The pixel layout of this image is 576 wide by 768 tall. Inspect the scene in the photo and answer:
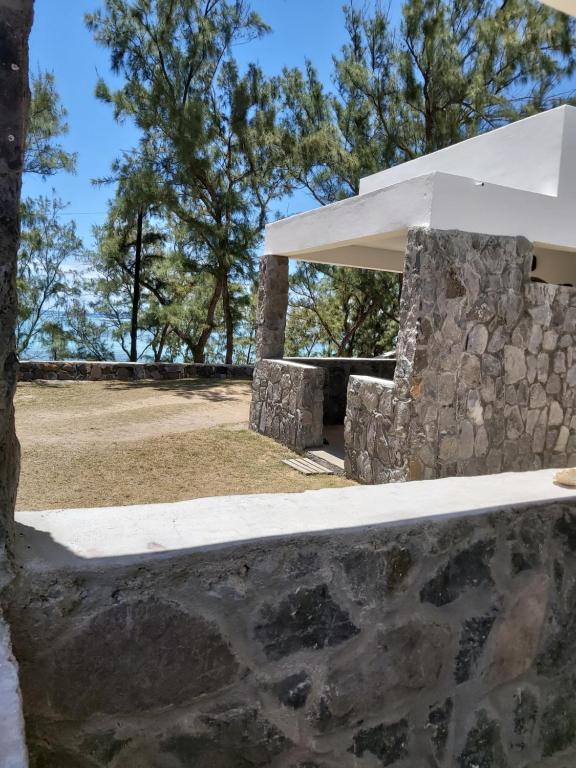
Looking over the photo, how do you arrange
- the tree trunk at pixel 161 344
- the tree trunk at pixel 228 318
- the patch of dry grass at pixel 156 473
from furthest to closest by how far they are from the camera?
the tree trunk at pixel 161 344 → the tree trunk at pixel 228 318 → the patch of dry grass at pixel 156 473

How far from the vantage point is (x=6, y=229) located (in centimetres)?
117

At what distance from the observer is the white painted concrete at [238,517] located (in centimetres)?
132

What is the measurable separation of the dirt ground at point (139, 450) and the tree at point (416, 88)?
609 cm

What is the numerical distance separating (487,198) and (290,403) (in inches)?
129

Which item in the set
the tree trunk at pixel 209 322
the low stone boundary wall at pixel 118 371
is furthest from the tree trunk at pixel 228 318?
the low stone boundary wall at pixel 118 371

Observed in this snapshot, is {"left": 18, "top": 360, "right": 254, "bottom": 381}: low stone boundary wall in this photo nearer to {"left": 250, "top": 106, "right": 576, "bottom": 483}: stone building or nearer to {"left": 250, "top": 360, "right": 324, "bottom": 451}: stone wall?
{"left": 250, "top": 360, "right": 324, "bottom": 451}: stone wall

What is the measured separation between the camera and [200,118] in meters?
13.0

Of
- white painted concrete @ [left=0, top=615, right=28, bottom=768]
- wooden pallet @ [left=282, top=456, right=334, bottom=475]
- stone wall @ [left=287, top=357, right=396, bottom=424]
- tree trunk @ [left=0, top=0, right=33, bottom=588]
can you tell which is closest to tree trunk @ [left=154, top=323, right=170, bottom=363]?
stone wall @ [left=287, top=357, right=396, bottom=424]

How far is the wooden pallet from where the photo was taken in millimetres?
6387

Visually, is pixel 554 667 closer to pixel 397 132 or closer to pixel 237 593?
pixel 237 593

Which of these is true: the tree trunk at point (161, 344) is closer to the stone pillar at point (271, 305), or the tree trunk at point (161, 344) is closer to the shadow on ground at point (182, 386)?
the shadow on ground at point (182, 386)

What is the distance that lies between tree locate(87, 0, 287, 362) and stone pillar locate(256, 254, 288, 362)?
5895mm

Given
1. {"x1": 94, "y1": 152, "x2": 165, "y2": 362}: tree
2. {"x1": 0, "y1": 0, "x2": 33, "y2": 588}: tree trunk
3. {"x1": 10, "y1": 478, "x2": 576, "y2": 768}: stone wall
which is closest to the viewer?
{"x1": 0, "y1": 0, "x2": 33, "y2": 588}: tree trunk

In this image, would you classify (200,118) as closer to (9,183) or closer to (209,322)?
(209,322)
